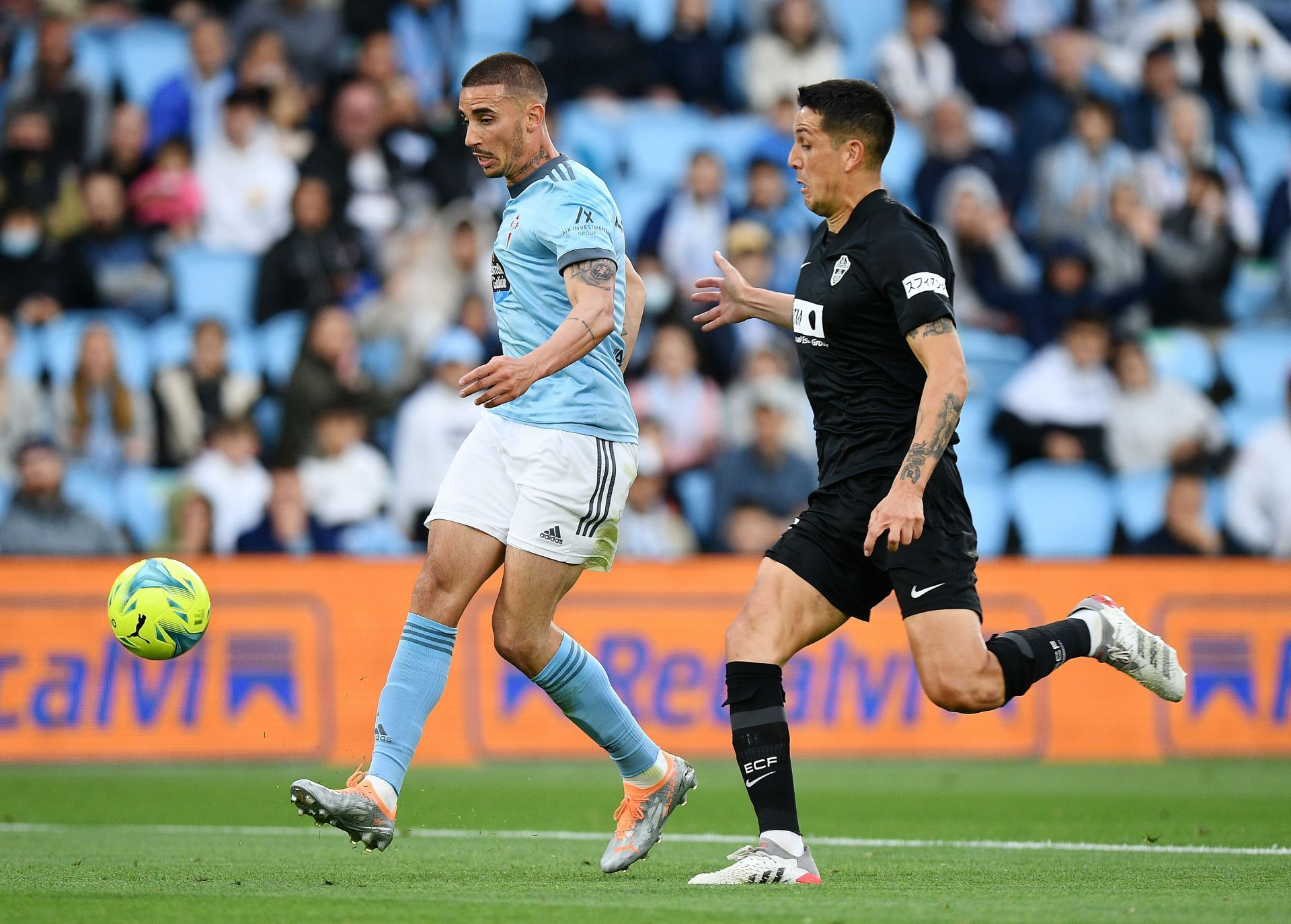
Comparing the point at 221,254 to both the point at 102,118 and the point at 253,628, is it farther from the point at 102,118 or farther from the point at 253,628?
the point at 253,628

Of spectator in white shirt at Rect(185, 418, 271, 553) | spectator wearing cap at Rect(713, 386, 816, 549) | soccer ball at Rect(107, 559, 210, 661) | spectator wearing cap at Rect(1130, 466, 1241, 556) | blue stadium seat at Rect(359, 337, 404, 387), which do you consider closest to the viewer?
soccer ball at Rect(107, 559, 210, 661)

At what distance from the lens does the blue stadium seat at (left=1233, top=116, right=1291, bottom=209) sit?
58.0 feet

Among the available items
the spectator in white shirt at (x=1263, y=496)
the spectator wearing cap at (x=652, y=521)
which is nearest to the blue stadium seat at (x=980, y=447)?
the spectator in white shirt at (x=1263, y=496)

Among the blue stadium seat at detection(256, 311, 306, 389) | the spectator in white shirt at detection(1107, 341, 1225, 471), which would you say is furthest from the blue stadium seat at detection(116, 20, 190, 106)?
the spectator in white shirt at detection(1107, 341, 1225, 471)

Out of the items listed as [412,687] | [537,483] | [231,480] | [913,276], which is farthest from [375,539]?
[913,276]

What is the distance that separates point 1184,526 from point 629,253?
16.3 feet

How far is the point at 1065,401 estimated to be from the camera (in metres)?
14.6

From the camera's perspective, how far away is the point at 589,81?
16.2 metres

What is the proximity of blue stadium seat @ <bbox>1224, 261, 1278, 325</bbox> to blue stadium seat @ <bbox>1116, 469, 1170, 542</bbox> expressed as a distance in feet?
9.29

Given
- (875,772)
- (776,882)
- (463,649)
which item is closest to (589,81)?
(463,649)

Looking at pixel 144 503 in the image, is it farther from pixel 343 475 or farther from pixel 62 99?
pixel 62 99

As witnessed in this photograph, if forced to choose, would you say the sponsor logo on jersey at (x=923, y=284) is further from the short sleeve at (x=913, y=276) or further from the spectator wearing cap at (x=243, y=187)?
the spectator wearing cap at (x=243, y=187)

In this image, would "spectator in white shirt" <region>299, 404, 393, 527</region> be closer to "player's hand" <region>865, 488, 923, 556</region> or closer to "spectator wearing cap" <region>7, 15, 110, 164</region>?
"spectator wearing cap" <region>7, 15, 110, 164</region>

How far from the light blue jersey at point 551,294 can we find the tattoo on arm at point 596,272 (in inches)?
4.2
